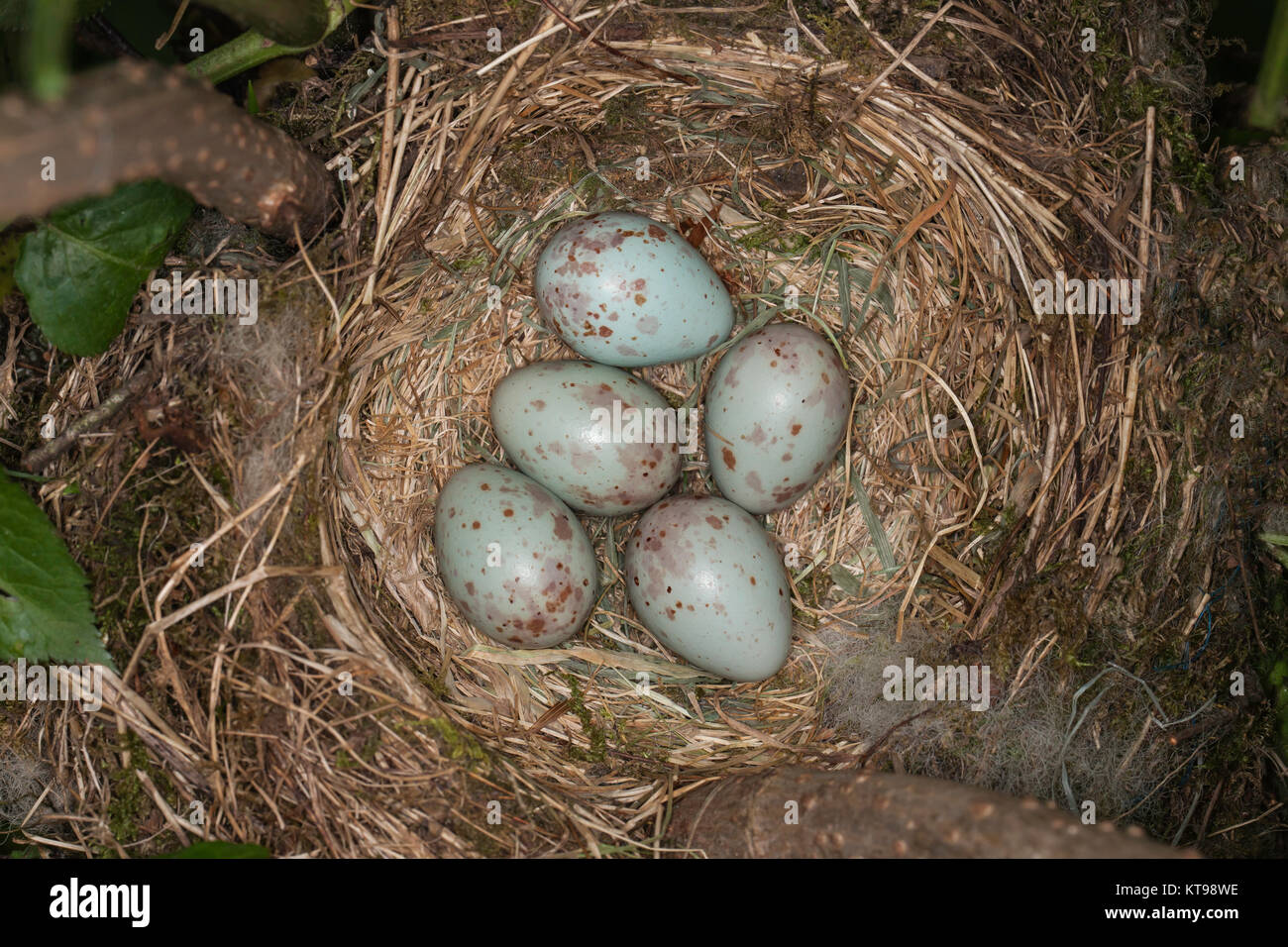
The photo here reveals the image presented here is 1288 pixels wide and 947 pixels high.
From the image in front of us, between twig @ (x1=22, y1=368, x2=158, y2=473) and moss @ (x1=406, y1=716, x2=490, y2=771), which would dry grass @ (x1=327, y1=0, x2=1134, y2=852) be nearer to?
moss @ (x1=406, y1=716, x2=490, y2=771)

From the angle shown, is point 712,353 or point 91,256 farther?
point 712,353

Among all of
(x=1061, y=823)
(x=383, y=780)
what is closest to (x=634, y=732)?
(x=383, y=780)

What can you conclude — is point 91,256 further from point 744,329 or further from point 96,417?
point 744,329

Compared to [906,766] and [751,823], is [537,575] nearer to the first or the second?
[751,823]

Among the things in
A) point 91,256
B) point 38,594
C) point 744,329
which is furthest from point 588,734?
point 91,256

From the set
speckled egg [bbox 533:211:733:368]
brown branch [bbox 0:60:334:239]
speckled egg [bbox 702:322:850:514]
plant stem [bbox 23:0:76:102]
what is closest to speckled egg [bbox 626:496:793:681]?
speckled egg [bbox 702:322:850:514]
